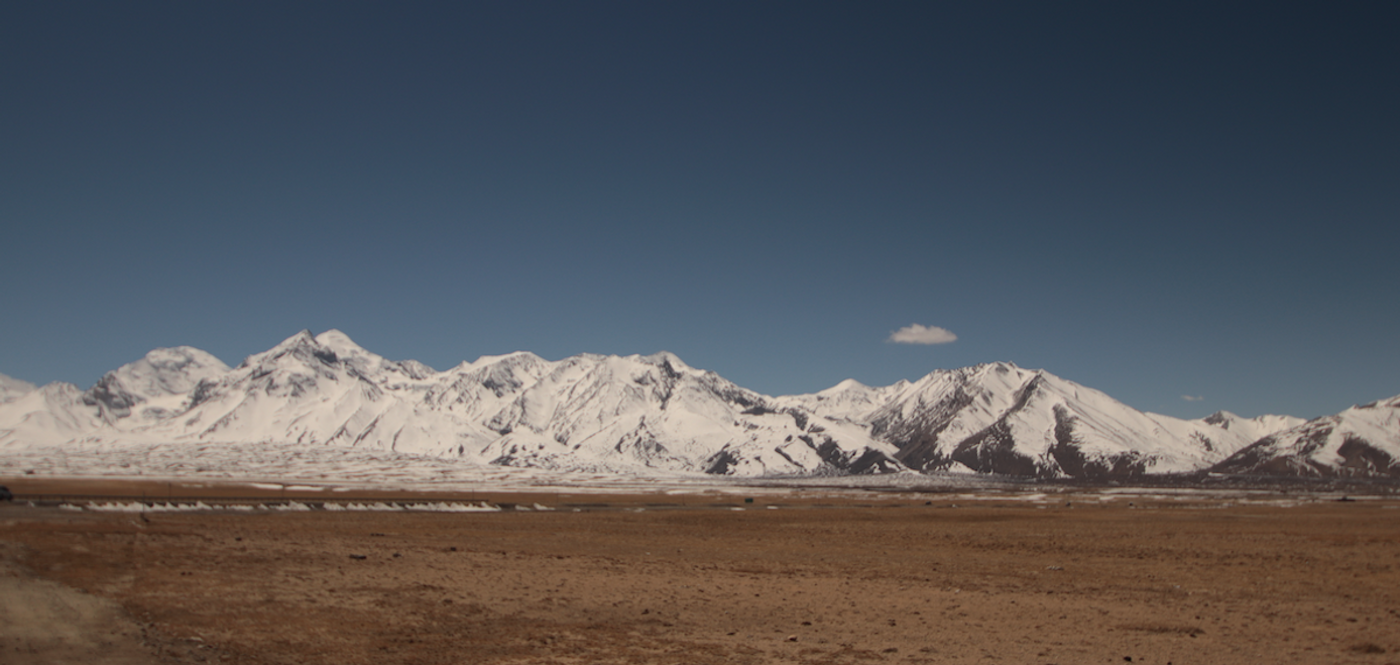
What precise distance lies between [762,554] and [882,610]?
14.6 meters

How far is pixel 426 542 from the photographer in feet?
122

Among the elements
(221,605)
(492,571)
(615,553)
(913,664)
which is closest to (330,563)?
(492,571)

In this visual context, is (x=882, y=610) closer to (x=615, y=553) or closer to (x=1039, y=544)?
(x=615, y=553)

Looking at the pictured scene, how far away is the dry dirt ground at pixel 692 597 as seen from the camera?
15.7 meters

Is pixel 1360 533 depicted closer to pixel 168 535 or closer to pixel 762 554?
pixel 762 554

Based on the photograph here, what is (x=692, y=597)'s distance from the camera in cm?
2245

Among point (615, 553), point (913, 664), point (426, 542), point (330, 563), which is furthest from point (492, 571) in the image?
point (913, 664)

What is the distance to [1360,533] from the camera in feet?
148

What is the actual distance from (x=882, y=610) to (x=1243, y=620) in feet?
28.7

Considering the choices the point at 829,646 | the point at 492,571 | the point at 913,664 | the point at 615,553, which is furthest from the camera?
the point at 615,553

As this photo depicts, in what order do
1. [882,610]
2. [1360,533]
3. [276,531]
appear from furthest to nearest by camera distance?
[1360,533] → [276,531] → [882,610]

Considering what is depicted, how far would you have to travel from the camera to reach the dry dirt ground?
51.5 feet

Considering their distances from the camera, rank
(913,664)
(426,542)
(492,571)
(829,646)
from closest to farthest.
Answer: (913,664) → (829,646) → (492,571) → (426,542)

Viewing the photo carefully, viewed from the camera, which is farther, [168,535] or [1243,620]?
[168,535]
